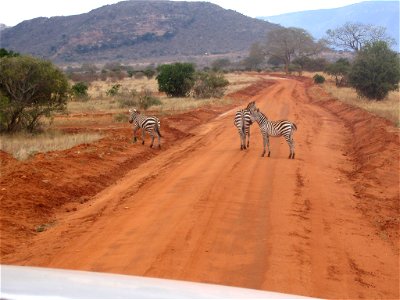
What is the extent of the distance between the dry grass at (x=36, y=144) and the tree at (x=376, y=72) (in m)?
24.4

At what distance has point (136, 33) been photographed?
14925cm

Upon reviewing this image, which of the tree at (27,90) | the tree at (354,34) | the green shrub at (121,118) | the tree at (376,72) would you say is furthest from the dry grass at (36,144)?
the tree at (354,34)

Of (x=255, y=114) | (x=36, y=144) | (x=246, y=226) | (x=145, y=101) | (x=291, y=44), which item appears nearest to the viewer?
(x=246, y=226)

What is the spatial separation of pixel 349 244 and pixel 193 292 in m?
6.71

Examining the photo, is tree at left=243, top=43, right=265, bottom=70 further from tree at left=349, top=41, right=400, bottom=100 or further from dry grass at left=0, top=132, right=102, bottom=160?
dry grass at left=0, top=132, right=102, bottom=160

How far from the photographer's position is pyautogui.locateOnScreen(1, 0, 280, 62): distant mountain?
14288 centimetres

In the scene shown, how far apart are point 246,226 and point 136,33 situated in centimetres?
14407

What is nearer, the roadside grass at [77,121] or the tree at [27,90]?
the roadside grass at [77,121]

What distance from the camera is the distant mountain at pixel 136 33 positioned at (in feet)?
469

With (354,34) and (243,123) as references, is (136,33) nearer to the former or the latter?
(354,34)

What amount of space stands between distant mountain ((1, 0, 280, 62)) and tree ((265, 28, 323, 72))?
34.0 metres

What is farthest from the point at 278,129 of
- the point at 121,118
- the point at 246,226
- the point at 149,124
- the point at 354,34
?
the point at 354,34

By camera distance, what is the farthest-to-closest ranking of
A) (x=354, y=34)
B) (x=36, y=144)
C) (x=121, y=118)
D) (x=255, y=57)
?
(x=255, y=57)
(x=354, y=34)
(x=121, y=118)
(x=36, y=144)

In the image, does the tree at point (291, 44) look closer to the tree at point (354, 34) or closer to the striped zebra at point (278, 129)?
the tree at point (354, 34)
